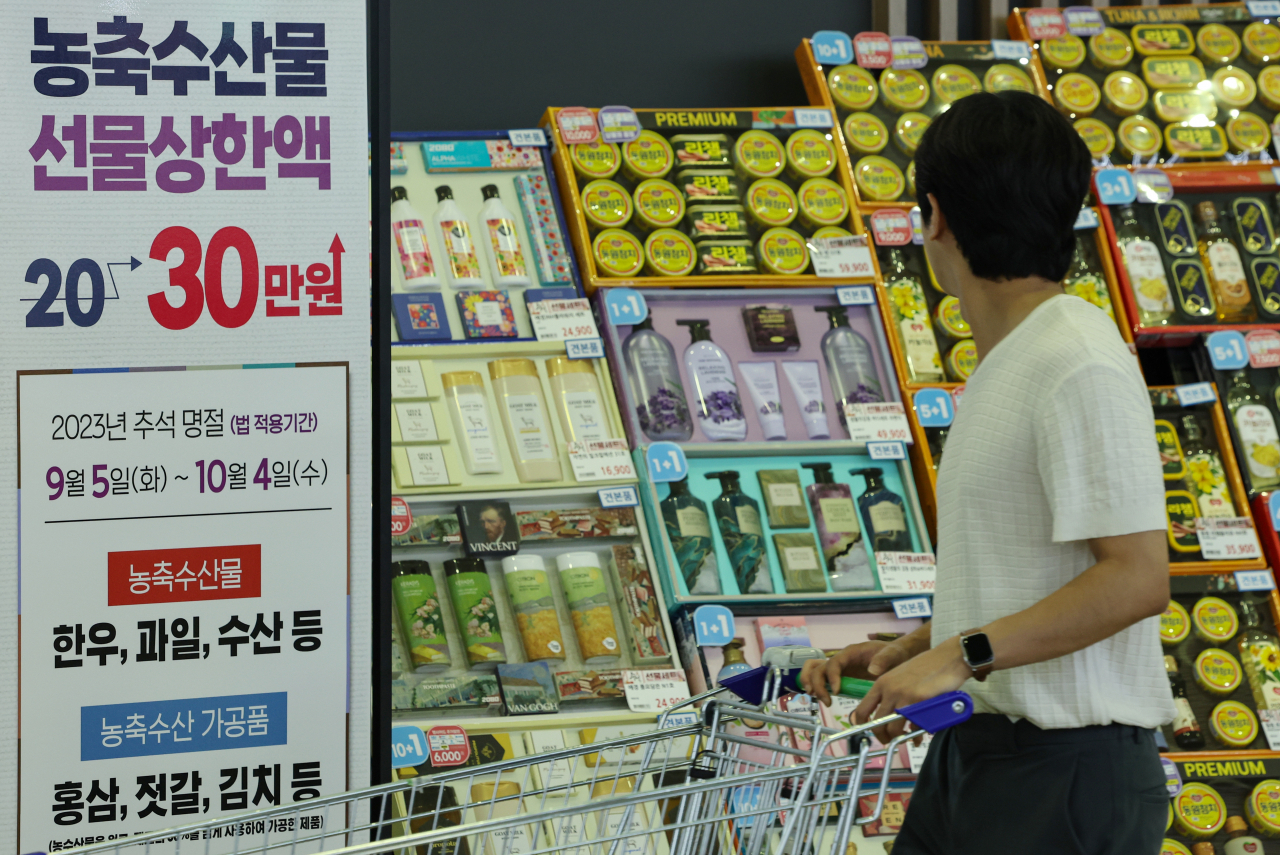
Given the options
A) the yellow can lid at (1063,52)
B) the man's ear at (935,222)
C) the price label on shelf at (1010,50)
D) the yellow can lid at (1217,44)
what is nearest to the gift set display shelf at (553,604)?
the man's ear at (935,222)

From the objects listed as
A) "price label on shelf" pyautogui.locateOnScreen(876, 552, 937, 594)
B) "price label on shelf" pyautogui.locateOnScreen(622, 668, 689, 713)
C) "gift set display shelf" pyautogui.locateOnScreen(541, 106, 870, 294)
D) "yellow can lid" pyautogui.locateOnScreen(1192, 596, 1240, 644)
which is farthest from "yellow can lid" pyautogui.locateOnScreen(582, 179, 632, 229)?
"yellow can lid" pyautogui.locateOnScreen(1192, 596, 1240, 644)

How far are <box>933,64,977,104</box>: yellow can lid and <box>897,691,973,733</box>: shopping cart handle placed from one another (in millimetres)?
3143

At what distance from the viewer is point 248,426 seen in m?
1.86

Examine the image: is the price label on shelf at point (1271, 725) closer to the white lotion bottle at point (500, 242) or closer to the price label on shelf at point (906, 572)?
the price label on shelf at point (906, 572)

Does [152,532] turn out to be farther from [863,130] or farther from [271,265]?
[863,130]

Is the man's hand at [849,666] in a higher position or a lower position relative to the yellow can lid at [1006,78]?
lower

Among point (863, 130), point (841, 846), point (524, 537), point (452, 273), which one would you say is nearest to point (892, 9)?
point (863, 130)

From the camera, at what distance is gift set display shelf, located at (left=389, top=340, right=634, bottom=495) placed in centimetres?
325

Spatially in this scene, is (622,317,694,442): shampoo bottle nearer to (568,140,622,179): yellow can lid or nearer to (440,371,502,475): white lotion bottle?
(440,371,502,475): white lotion bottle

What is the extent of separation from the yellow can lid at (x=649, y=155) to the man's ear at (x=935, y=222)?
89.1 inches

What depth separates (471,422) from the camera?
3.32 m

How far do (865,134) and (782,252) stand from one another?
586mm

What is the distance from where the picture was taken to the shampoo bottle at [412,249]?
3506mm

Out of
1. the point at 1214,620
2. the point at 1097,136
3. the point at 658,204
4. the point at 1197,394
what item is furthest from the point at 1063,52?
the point at 1214,620
